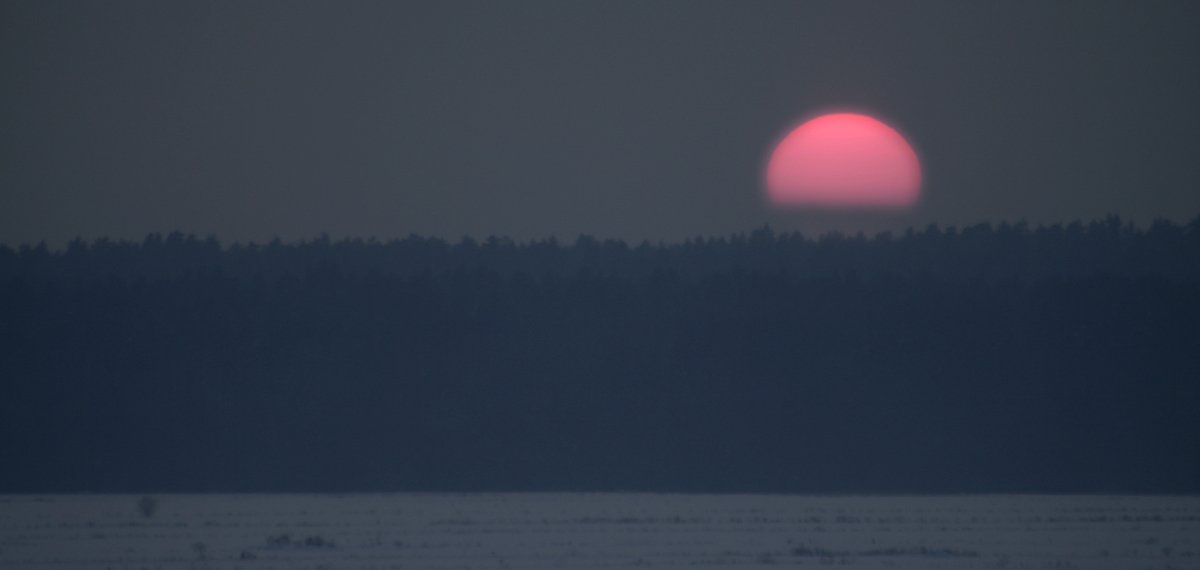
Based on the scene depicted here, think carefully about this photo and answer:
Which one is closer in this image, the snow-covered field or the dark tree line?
the snow-covered field

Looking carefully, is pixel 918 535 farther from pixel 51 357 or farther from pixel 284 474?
pixel 51 357

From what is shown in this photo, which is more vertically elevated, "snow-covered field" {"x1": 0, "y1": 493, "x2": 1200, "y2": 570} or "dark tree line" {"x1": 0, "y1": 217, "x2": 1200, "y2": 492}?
"dark tree line" {"x1": 0, "y1": 217, "x2": 1200, "y2": 492}

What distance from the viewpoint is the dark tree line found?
58562mm

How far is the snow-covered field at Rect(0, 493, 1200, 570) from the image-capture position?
75.4 feet

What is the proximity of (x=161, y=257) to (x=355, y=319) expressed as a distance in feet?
138

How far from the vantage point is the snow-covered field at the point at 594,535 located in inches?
904

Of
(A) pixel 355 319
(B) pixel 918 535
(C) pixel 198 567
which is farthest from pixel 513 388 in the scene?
(C) pixel 198 567

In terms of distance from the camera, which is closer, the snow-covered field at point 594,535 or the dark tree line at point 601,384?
the snow-covered field at point 594,535

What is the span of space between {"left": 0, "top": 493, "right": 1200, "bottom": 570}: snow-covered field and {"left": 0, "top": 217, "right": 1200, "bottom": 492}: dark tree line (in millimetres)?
17768

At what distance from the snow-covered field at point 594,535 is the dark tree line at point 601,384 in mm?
17768

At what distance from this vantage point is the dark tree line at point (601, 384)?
58562mm

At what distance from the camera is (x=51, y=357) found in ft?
204

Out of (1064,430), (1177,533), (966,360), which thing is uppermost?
(966,360)

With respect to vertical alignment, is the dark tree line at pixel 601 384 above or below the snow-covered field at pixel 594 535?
above
